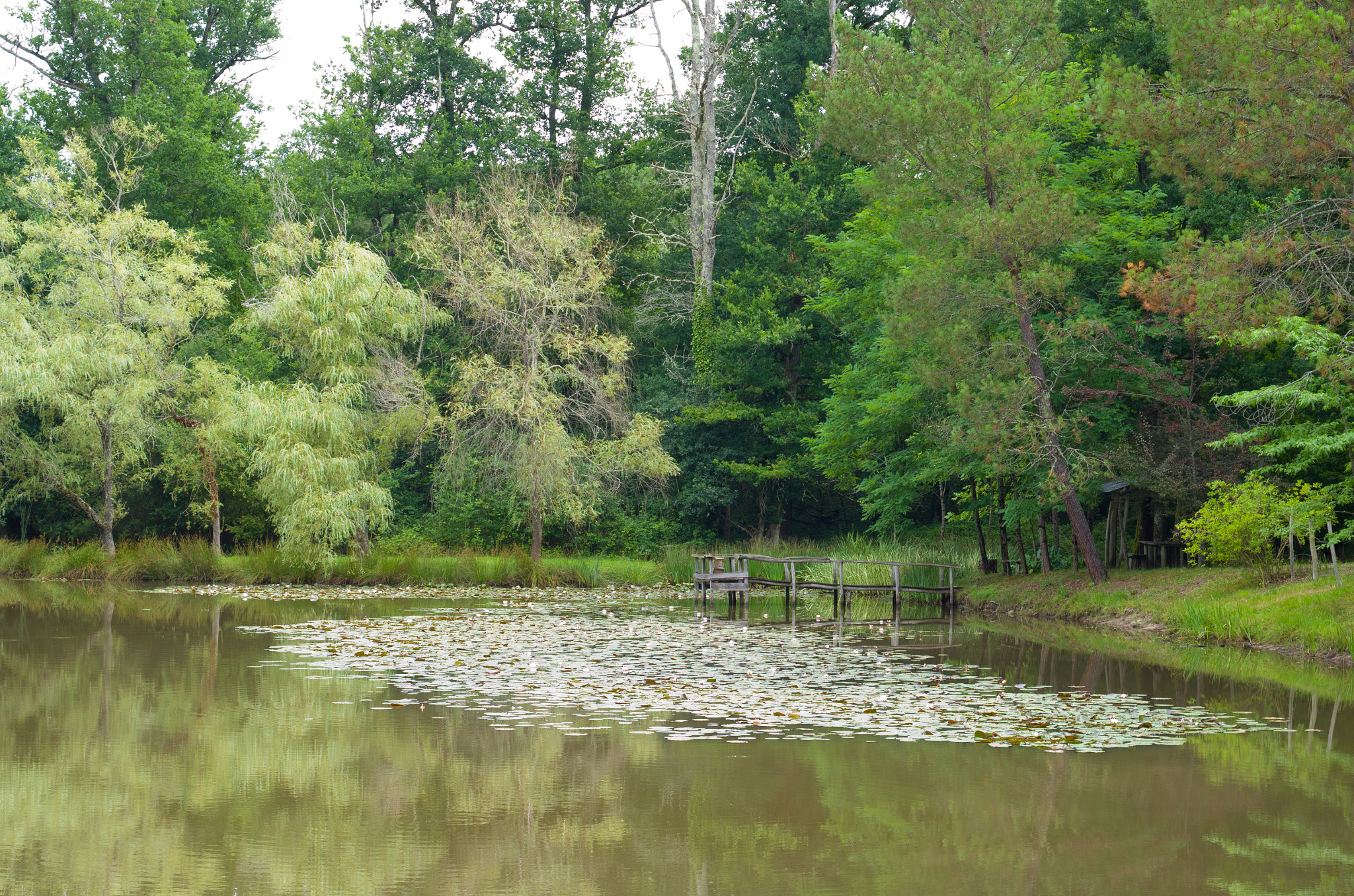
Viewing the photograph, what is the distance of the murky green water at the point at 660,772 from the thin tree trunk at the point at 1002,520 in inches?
375

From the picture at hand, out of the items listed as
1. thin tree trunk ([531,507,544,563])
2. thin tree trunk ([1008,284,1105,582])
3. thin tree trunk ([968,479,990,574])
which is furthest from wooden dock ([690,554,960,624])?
thin tree trunk ([531,507,544,563])

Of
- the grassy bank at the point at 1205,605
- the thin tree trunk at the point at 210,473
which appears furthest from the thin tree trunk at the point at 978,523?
the thin tree trunk at the point at 210,473

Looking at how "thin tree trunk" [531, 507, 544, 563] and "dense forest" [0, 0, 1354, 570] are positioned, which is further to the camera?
"thin tree trunk" [531, 507, 544, 563]

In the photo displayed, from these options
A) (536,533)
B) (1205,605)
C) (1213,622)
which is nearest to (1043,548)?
(1205,605)

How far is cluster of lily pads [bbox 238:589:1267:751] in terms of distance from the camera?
9.62m

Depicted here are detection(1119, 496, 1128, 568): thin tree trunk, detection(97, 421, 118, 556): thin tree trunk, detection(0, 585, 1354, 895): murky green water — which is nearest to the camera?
detection(0, 585, 1354, 895): murky green water

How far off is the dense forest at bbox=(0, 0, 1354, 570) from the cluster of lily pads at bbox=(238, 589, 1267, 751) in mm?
6307

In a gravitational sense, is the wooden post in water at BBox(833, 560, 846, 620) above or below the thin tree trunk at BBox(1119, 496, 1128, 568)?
below

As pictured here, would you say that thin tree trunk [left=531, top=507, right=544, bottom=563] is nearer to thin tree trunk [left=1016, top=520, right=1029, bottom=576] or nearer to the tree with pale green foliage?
the tree with pale green foliage

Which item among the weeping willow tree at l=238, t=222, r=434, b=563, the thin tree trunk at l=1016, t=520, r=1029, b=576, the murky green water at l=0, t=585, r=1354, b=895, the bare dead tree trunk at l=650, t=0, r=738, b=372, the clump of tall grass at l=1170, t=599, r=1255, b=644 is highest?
the bare dead tree trunk at l=650, t=0, r=738, b=372

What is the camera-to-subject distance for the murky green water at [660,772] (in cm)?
602

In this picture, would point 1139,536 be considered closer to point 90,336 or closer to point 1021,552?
point 1021,552

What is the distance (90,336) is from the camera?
98.5ft

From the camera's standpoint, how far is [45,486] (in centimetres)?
3064
